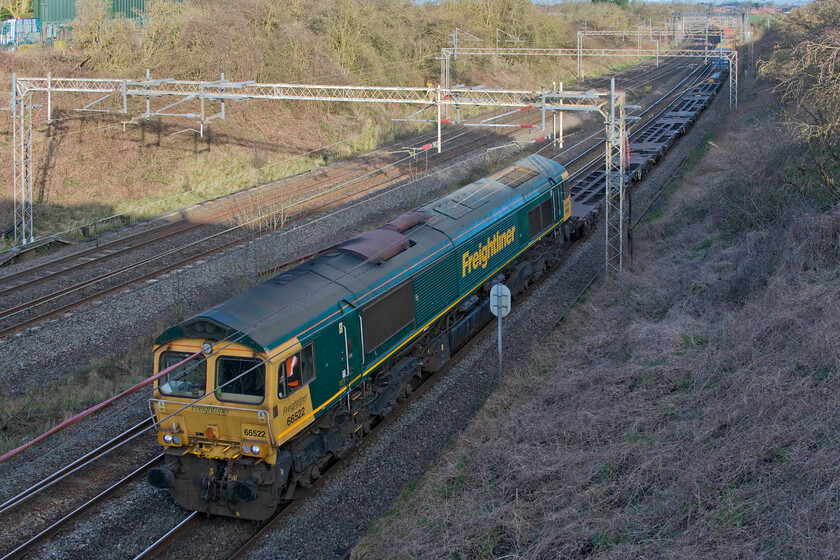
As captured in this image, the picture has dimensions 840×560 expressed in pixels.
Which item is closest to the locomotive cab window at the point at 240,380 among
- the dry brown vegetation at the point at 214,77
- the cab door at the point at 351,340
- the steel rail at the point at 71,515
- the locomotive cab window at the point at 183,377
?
the locomotive cab window at the point at 183,377

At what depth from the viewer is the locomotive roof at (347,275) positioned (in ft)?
32.9

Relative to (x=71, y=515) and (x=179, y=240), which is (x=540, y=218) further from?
(x=71, y=515)

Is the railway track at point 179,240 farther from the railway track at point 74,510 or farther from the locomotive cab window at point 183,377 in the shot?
the locomotive cab window at point 183,377

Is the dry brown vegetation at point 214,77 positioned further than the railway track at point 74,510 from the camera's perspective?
Yes

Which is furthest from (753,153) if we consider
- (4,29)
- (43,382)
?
(4,29)

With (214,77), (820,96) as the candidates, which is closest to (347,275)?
(820,96)

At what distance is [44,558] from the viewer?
9.60m

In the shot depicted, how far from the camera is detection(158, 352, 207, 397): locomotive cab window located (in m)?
10.1

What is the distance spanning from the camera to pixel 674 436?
32.2 ft

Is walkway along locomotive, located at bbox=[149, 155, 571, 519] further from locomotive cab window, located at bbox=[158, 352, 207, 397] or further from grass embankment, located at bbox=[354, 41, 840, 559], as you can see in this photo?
grass embankment, located at bbox=[354, 41, 840, 559]

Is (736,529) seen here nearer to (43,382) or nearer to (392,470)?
(392,470)

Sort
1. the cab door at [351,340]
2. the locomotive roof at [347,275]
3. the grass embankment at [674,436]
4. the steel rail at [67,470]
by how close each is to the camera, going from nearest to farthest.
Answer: the grass embankment at [674,436]
the locomotive roof at [347,275]
the steel rail at [67,470]
the cab door at [351,340]

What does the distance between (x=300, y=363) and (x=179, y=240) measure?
16540mm

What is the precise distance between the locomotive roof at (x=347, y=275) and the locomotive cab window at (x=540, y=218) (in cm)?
86
